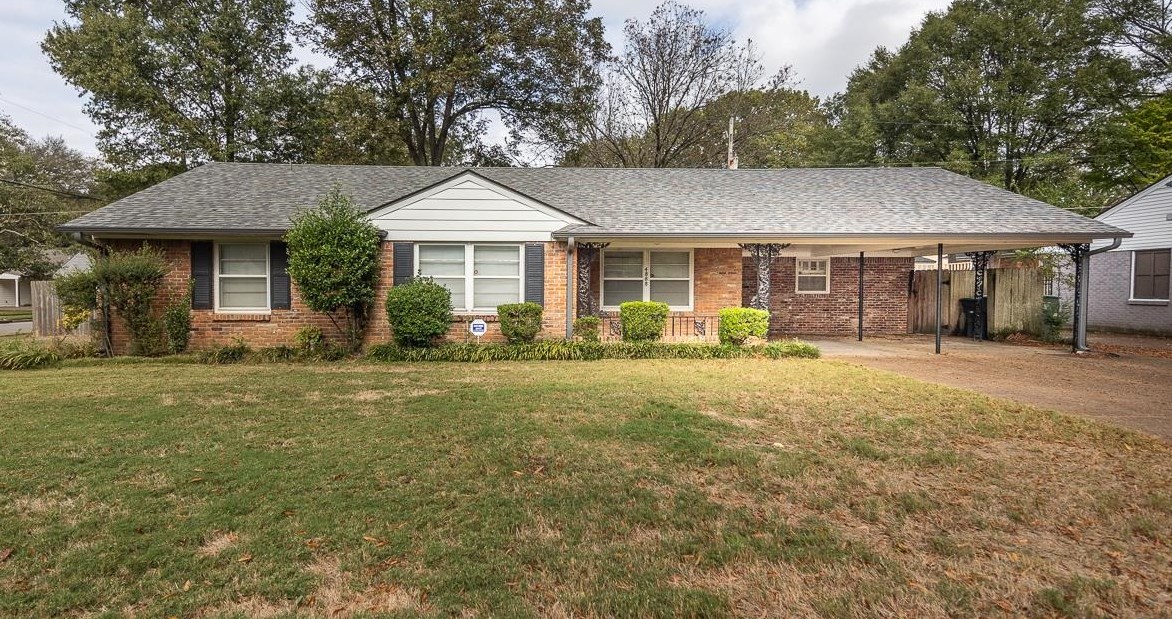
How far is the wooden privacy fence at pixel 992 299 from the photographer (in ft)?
44.4

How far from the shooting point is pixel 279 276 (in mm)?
11414

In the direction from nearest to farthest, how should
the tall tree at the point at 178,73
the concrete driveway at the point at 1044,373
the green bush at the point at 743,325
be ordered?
the concrete driveway at the point at 1044,373 < the green bush at the point at 743,325 < the tall tree at the point at 178,73

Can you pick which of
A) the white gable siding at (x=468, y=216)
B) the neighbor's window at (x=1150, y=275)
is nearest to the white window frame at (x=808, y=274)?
the white gable siding at (x=468, y=216)

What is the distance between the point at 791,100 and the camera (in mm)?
29188

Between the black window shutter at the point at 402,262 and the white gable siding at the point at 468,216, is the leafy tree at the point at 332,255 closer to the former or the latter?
the black window shutter at the point at 402,262

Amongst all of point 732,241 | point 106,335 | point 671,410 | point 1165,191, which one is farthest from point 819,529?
point 1165,191

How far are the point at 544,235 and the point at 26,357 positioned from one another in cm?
964

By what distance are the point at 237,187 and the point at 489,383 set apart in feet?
32.0

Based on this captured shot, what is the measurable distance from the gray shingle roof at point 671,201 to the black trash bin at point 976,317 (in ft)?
8.86

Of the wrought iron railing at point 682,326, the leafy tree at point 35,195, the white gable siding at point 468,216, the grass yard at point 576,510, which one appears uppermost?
the leafy tree at point 35,195

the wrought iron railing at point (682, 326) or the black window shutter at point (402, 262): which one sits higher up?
the black window shutter at point (402, 262)

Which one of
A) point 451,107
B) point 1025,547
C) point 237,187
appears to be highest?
point 451,107

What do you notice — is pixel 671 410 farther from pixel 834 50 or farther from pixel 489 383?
A: pixel 834 50

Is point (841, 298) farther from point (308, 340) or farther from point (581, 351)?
point (308, 340)
